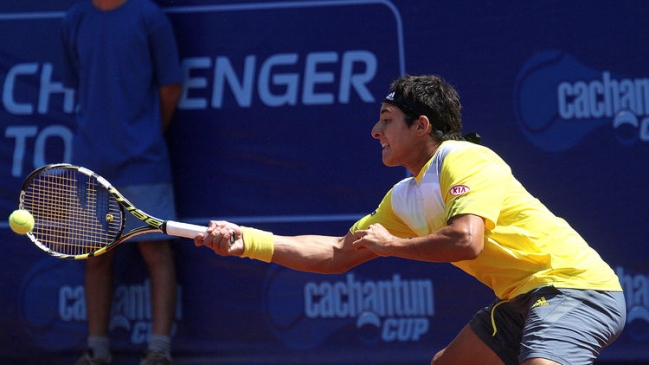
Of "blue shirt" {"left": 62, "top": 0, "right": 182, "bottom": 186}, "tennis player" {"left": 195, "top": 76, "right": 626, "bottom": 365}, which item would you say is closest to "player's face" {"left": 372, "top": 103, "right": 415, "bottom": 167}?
"tennis player" {"left": 195, "top": 76, "right": 626, "bottom": 365}

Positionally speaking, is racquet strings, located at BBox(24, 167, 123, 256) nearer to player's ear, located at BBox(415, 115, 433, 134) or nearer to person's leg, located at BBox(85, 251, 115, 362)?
person's leg, located at BBox(85, 251, 115, 362)

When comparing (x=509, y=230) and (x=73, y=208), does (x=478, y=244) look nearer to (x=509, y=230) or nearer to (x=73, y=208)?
(x=509, y=230)

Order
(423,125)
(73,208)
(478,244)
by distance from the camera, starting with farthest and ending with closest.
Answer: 1. (73,208)
2. (423,125)
3. (478,244)

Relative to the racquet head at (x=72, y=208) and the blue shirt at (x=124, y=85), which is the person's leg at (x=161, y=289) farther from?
the racquet head at (x=72, y=208)

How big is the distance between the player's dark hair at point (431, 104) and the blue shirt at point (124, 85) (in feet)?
7.47

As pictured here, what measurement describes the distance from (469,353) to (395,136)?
930 millimetres

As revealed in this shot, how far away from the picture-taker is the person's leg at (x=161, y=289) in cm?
625

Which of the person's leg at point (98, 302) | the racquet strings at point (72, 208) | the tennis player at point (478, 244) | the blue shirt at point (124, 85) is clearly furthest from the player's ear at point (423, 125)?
the person's leg at point (98, 302)

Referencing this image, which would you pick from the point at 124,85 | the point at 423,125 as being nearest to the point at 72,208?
the point at 124,85

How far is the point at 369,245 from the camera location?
4.07 metres

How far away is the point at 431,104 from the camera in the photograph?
4.34 metres

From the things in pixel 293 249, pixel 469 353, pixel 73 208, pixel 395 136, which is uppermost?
pixel 395 136

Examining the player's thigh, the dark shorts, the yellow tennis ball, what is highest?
the yellow tennis ball

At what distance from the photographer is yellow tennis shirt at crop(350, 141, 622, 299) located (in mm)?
4031
